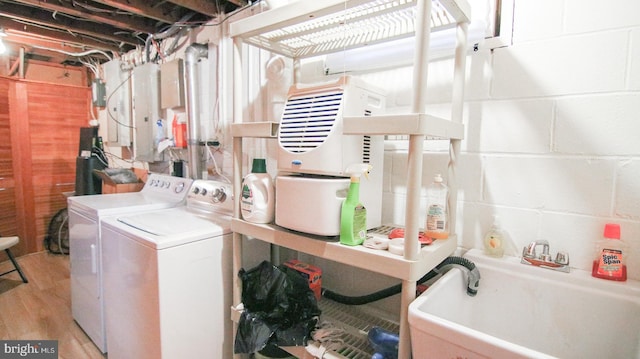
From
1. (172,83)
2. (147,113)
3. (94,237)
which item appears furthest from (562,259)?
(147,113)

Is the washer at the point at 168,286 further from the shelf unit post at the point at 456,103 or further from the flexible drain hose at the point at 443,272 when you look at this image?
the shelf unit post at the point at 456,103

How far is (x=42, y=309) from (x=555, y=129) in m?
3.44

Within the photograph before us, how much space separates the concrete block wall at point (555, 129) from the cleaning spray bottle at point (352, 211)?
0.48 metres

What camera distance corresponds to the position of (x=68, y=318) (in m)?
2.29

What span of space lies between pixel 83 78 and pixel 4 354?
3.26 m

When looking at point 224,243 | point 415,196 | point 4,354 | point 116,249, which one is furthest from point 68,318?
point 415,196

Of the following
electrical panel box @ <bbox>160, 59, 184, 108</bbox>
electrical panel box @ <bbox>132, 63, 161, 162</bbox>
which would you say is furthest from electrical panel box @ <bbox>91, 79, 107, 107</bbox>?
electrical panel box @ <bbox>160, 59, 184, 108</bbox>

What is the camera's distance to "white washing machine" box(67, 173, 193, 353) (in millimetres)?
1775

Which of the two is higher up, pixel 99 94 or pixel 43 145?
pixel 99 94

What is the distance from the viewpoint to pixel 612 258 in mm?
982

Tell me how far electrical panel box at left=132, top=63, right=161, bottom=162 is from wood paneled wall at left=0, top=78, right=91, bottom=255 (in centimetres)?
Result: 158

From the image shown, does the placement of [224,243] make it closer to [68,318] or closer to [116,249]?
[116,249]

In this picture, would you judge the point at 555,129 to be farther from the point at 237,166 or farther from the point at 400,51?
the point at 237,166

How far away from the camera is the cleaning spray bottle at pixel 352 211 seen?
103 cm
